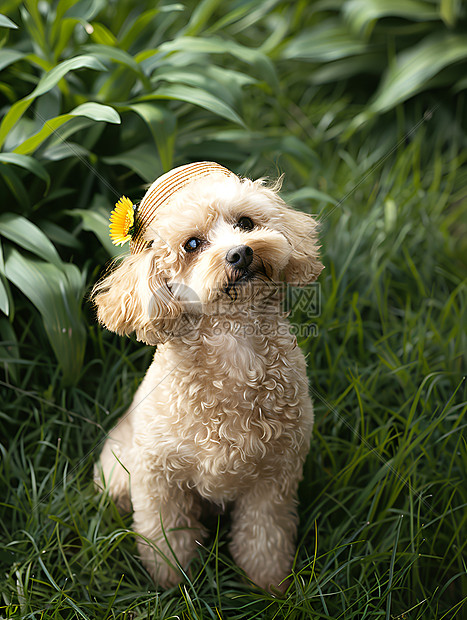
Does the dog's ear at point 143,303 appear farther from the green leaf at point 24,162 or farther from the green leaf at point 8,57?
the green leaf at point 8,57

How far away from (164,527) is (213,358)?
48 cm

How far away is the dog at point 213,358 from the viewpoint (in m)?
1.10

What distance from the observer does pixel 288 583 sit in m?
1.45

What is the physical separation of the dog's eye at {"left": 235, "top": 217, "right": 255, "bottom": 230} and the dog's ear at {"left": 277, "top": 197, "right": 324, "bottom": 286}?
0.07 metres

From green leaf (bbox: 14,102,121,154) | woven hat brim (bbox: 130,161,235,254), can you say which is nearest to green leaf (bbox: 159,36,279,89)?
green leaf (bbox: 14,102,121,154)

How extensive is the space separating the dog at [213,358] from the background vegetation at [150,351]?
13 cm

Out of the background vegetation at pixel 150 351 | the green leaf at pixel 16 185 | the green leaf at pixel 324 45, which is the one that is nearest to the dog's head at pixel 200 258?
the background vegetation at pixel 150 351

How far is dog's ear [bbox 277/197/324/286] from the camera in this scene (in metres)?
1.22

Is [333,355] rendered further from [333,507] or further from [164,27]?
[164,27]

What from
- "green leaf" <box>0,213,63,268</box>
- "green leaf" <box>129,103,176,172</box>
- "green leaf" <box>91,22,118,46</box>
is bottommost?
"green leaf" <box>0,213,63,268</box>

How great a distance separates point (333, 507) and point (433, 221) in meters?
1.35

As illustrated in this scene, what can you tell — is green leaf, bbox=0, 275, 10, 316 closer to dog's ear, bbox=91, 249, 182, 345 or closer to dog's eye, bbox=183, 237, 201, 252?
dog's ear, bbox=91, 249, 182, 345

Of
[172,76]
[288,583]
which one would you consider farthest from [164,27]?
[288,583]

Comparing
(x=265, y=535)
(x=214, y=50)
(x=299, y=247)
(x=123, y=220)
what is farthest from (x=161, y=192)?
(x=214, y=50)
